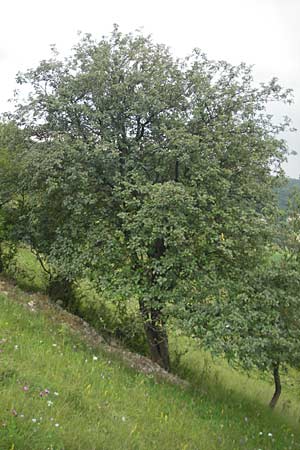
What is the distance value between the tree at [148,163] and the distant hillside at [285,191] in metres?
0.44

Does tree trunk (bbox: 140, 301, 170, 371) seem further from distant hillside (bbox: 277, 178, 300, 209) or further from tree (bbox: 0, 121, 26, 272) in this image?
tree (bbox: 0, 121, 26, 272)

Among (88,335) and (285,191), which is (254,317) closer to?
(88,335)

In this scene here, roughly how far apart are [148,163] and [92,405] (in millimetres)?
7506

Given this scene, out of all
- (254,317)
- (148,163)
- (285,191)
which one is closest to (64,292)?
(148,163)

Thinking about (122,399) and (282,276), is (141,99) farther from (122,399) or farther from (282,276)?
(122,399)

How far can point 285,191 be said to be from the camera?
506 inches

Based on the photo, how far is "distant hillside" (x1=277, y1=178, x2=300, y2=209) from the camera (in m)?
12.2

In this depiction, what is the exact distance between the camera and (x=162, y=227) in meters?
10.8

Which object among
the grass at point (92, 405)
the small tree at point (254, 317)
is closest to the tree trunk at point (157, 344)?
the grass at point (92, 405)

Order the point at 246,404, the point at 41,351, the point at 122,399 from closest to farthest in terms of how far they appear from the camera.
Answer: the point at 122,399 → the point at 41,351 → the point at 246,404

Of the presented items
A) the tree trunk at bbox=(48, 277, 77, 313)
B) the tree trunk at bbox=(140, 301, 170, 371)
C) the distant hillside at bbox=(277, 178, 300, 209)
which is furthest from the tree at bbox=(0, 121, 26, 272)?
the distant hillside at bbox=(277, 178, 300, 209)

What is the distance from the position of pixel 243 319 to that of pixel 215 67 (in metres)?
7.49

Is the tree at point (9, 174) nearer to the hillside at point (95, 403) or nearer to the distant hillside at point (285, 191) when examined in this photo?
the hillside at point (95, 403)

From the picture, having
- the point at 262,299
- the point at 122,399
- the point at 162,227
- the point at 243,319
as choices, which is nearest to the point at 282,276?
the point at 262,299
